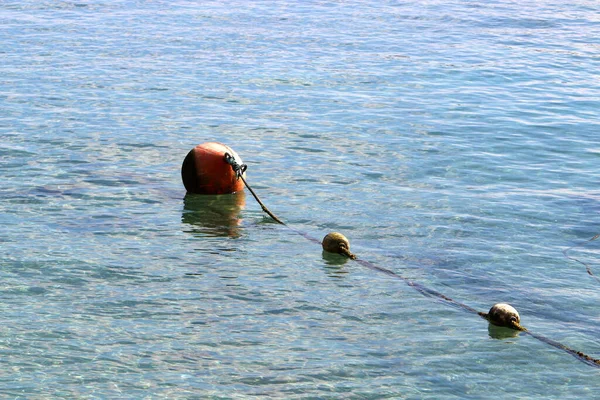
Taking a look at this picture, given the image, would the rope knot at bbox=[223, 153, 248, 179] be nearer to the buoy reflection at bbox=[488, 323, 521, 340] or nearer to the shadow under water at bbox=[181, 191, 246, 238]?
the shadow under water at bbox=[181, 191, 246, 238]

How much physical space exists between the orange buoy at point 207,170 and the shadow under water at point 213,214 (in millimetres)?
163

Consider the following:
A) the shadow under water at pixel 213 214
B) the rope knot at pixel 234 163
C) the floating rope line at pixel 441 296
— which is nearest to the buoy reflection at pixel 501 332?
the floating rope line at pixel 441 296

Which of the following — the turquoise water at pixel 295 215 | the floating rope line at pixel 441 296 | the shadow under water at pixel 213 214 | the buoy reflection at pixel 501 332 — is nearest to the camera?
the turquoise water at pixel 295 215

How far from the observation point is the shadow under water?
1213cm

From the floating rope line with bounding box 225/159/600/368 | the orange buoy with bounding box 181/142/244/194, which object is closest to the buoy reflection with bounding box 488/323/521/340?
the floating rope line with bounding box 225/159/600/368

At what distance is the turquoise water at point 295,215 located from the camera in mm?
8625

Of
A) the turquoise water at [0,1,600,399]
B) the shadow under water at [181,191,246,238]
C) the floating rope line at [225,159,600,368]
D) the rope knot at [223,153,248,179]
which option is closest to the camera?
the turquoise water at [0,1,600,399]

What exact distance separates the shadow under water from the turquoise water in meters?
0.04

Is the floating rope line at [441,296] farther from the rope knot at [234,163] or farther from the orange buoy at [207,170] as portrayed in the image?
the orange buoy at [207,170]

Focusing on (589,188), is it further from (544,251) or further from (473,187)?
(544,251)

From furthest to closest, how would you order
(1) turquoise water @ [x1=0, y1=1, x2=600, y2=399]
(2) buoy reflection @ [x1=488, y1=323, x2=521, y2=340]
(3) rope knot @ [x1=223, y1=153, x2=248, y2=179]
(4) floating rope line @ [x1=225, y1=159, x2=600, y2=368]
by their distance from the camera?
1. (3) rope knot @ [x1=223, y1=153, x2=248, y2=179]
2. (2) buoy reflection @ [x1=488, y1=323, x2=521, y2=340]
3. (4) floating rope line @ [x1=225, y1=159, x2=600, y2=368]
4. (1) turquoise water @ [x1=0, y1=1, x2=600, y2=399]

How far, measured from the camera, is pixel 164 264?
35.7 feet

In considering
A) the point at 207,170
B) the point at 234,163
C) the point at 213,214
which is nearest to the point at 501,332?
the point at 213,214

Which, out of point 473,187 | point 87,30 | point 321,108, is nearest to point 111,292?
point 473,187
